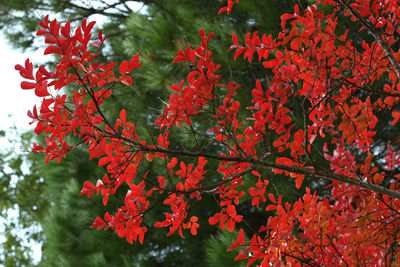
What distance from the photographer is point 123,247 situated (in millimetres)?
2451

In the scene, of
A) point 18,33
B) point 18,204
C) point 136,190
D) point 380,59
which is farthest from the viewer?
point 18,204

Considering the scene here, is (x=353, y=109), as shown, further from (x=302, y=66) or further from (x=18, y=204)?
(x=18, y=204)

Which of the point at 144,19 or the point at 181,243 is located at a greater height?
the point at 144,19

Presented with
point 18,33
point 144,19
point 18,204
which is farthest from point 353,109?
point 18,204

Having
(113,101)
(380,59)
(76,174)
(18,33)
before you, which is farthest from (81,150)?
(380,59)

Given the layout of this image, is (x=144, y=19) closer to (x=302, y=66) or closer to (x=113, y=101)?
(x=113, y=101)

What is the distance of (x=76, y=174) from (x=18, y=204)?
2.18 m

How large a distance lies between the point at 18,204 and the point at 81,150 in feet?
7.59

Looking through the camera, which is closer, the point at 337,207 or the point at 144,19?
the point at 337,207

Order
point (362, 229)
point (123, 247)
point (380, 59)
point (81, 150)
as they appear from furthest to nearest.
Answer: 1. point (81, 150)
2. point (123, 247)
3. point (380, 59)
4. point (362, 229)

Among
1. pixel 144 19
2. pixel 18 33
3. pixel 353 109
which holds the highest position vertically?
pixel 353 109

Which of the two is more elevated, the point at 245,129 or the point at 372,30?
the point at 372,30

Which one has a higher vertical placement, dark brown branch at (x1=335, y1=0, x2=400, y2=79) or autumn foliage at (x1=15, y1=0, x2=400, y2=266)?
dark brown branch at (x1=335, y1=0, x2=400, y2=79)

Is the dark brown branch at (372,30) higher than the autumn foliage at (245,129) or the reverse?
higher
